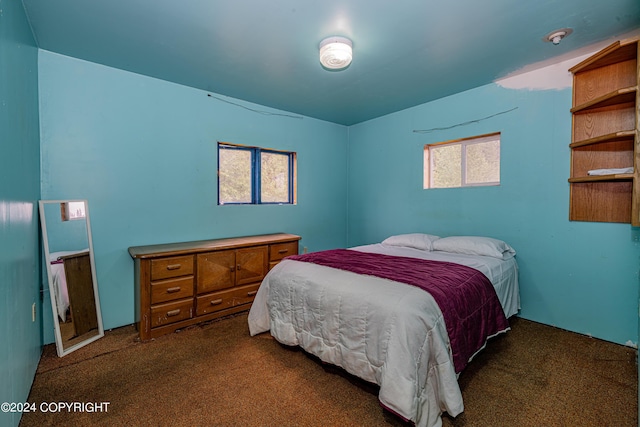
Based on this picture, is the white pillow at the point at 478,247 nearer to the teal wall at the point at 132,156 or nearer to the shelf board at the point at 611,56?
the shelf board at the point at 611,56

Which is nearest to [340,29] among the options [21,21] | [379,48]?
[379,48]

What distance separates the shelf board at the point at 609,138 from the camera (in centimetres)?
209

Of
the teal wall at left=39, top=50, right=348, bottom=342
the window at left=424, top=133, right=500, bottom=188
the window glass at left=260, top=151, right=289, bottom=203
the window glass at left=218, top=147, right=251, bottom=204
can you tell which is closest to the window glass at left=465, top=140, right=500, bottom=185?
the window at left=424, top=133, right=500, bottom=188

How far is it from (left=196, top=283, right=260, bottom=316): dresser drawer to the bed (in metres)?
0.56

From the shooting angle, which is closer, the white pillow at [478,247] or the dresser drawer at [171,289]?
the dresser drawer at [171,289]

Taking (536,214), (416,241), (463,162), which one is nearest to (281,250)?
(416,241)

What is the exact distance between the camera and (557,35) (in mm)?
2133

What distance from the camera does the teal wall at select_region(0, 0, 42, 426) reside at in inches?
54.4

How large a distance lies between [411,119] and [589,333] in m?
2.89

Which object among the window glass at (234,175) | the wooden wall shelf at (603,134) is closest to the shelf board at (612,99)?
the wooden wall shelf at (603,134)

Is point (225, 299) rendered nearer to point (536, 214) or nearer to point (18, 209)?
point (18, 209)

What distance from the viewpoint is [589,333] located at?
2508mm

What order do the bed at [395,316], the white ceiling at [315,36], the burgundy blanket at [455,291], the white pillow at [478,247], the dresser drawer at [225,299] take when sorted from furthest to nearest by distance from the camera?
the dresser drawer at [225,299], the white pillow at [478,247], the white ceiling at [315,36], the burgundy blanket at [455,291], the bed at [395,316]

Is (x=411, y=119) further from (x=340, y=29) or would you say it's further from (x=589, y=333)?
(x=589, y=333)
